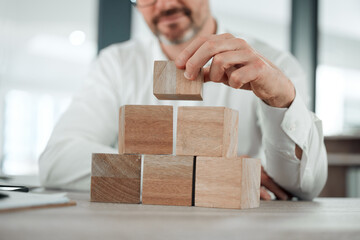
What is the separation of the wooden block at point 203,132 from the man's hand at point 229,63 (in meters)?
0.08

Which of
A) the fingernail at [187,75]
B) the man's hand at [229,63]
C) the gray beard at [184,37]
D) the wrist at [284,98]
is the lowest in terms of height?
the wrist at [284,98]

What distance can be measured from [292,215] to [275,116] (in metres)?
0.44

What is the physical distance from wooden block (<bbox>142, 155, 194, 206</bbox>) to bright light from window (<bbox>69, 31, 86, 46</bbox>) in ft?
10.4

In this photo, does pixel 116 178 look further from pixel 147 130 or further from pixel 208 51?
pixel 208 51

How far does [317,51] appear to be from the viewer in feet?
13.5

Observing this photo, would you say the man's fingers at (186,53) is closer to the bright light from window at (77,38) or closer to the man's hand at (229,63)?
the man's hand at (229,63)

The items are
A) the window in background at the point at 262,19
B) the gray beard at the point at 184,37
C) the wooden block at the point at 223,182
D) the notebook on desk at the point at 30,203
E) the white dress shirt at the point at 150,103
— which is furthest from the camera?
the window in background at the point at 262,19

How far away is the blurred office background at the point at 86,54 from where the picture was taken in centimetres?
381

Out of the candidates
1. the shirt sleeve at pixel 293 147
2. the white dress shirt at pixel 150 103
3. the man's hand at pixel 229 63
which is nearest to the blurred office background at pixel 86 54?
the white dress shirt at pixel 150 103

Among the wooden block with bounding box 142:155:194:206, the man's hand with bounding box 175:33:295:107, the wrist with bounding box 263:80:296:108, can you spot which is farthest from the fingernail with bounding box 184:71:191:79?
the wrist with bounding box 263:80:296:108

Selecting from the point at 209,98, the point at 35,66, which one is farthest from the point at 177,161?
the point at 35,66

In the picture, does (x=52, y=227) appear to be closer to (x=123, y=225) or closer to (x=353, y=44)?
(x=123, y=225)

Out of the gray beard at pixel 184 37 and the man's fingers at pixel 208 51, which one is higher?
the gray beard at pixel 184 37

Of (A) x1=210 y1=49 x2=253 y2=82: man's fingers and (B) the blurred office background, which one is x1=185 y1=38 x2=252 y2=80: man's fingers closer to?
(A) x1=210 y1=49 x2=253 y2=82: man's fingers
